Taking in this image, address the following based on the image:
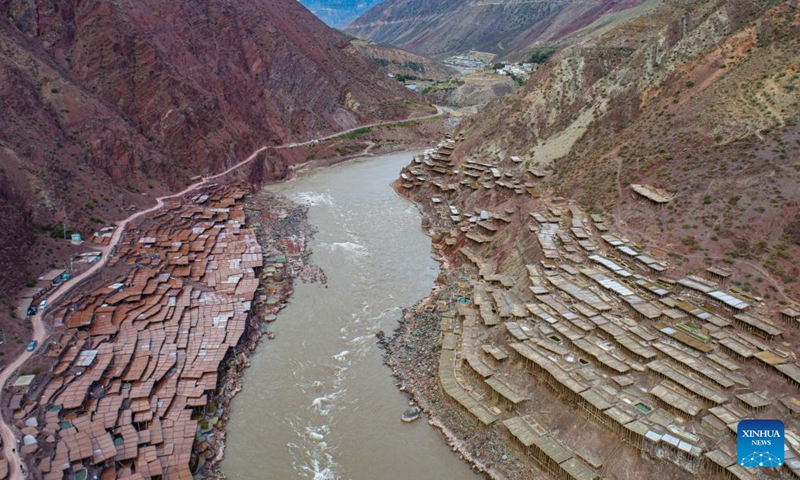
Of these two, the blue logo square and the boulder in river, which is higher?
the blue logo square

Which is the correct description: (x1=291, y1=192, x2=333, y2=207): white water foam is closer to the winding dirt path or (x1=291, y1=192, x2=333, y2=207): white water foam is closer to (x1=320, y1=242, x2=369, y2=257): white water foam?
the winding dirt path

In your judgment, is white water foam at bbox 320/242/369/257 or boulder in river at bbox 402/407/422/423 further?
white water foam at bbox 320/242/369/257

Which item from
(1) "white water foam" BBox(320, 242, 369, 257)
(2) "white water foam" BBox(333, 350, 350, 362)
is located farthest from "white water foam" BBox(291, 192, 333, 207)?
(2) "white water foam" BBox(333, 350, 350, 362)

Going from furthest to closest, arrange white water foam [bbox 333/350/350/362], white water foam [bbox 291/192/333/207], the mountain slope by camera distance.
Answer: the mountain slope, white water foam [bbox 291/192/333/207], white water foam [bbox 333/350/350/362]

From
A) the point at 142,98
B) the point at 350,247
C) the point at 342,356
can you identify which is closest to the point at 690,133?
the point at 350,247

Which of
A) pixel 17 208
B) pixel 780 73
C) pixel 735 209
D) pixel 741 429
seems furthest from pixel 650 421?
pixel 17 208

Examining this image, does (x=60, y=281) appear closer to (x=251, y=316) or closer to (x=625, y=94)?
(x=251, y=316)
